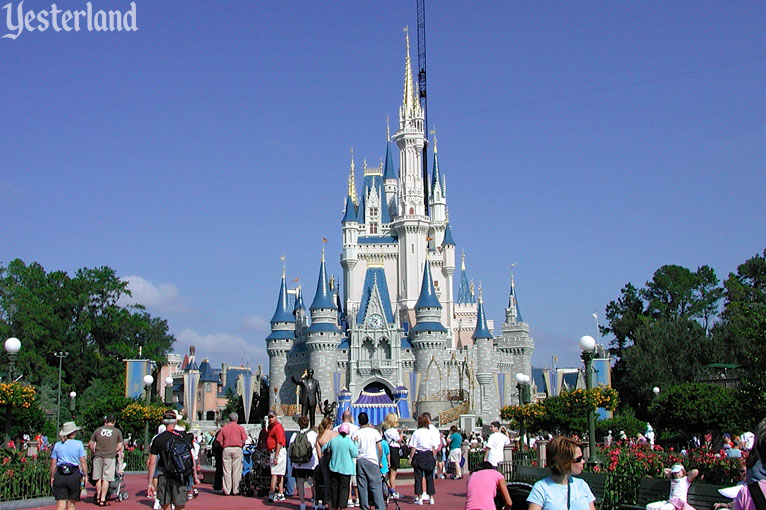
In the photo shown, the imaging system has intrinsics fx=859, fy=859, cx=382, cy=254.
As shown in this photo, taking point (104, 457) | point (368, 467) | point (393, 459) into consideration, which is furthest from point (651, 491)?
point (104, 457)

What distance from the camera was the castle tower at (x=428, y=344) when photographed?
62.8 meters

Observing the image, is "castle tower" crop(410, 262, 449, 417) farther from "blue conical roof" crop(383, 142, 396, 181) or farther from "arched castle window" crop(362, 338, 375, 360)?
"blue conical roof" crop(383, 142, 396, 181)

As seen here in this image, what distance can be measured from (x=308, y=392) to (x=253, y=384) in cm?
4802

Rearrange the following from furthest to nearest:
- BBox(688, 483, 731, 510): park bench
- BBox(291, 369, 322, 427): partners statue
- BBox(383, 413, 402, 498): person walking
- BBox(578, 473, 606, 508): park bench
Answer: BBox(291, 369, 322, 427): partners statue
BBox(383, 413, 402, 498): person walking
BBox(578, 473, 606, 508): park bench
BBox(688, 483, 731, 510): park bench

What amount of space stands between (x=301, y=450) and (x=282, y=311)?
55925mm

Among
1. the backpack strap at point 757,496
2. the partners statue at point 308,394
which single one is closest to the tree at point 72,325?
the partners statue at point 308,394

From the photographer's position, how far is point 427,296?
65562mm

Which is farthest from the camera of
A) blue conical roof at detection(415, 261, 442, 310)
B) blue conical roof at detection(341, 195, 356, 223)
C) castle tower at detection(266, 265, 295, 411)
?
blue conical roof at detection(341, 195, 356, 223)

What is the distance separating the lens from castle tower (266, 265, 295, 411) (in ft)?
221

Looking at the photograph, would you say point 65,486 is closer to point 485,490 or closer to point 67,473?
point 67,473

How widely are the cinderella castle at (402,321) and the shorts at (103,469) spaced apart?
42.0 metres

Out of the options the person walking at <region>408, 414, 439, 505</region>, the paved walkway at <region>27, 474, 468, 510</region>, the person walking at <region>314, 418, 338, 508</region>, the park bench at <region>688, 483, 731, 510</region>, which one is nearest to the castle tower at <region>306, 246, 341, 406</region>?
the paved walkway at <region>27, 474, 468, 510</region>

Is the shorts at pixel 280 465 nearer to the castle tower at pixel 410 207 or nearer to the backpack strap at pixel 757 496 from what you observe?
the backpack strap at pixel 757 496

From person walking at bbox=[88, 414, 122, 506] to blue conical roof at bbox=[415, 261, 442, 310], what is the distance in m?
51.4
